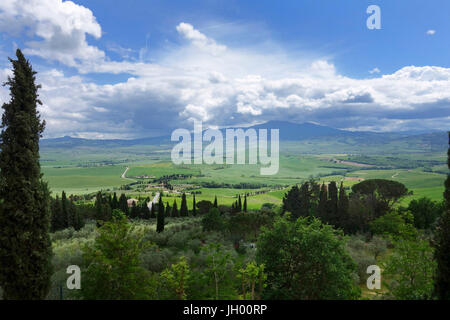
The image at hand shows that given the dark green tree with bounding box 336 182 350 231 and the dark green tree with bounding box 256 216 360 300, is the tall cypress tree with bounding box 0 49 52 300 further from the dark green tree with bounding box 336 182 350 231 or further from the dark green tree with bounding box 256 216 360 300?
the dark green tree with bounding box 336 182 350 231

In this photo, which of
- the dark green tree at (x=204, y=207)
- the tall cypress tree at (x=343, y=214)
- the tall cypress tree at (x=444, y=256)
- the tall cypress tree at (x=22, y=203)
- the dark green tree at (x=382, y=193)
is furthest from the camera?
the dark green tree at (x=204, y=207)

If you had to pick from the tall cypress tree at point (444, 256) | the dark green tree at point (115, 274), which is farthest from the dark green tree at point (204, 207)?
the tall cypress tree at point (444, 256)

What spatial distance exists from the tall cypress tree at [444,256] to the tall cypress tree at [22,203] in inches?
749

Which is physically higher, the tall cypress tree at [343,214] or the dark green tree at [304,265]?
the dark green tree at [304,265]

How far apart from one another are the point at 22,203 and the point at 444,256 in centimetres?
2038

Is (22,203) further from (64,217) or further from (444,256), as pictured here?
(64,217)

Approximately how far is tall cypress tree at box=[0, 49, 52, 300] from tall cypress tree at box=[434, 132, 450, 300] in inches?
749

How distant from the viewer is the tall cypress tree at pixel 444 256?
37.8 feet

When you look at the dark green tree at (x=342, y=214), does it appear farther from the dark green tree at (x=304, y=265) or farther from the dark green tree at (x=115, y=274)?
the dark green tree at (x=115, y=274)

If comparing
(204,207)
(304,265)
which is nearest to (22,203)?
(304,265)

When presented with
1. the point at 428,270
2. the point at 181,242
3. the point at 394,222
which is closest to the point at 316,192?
the point at 394,222

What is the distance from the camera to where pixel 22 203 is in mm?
13492

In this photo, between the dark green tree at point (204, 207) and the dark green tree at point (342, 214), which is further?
the dark green tree at point (204, 207)
